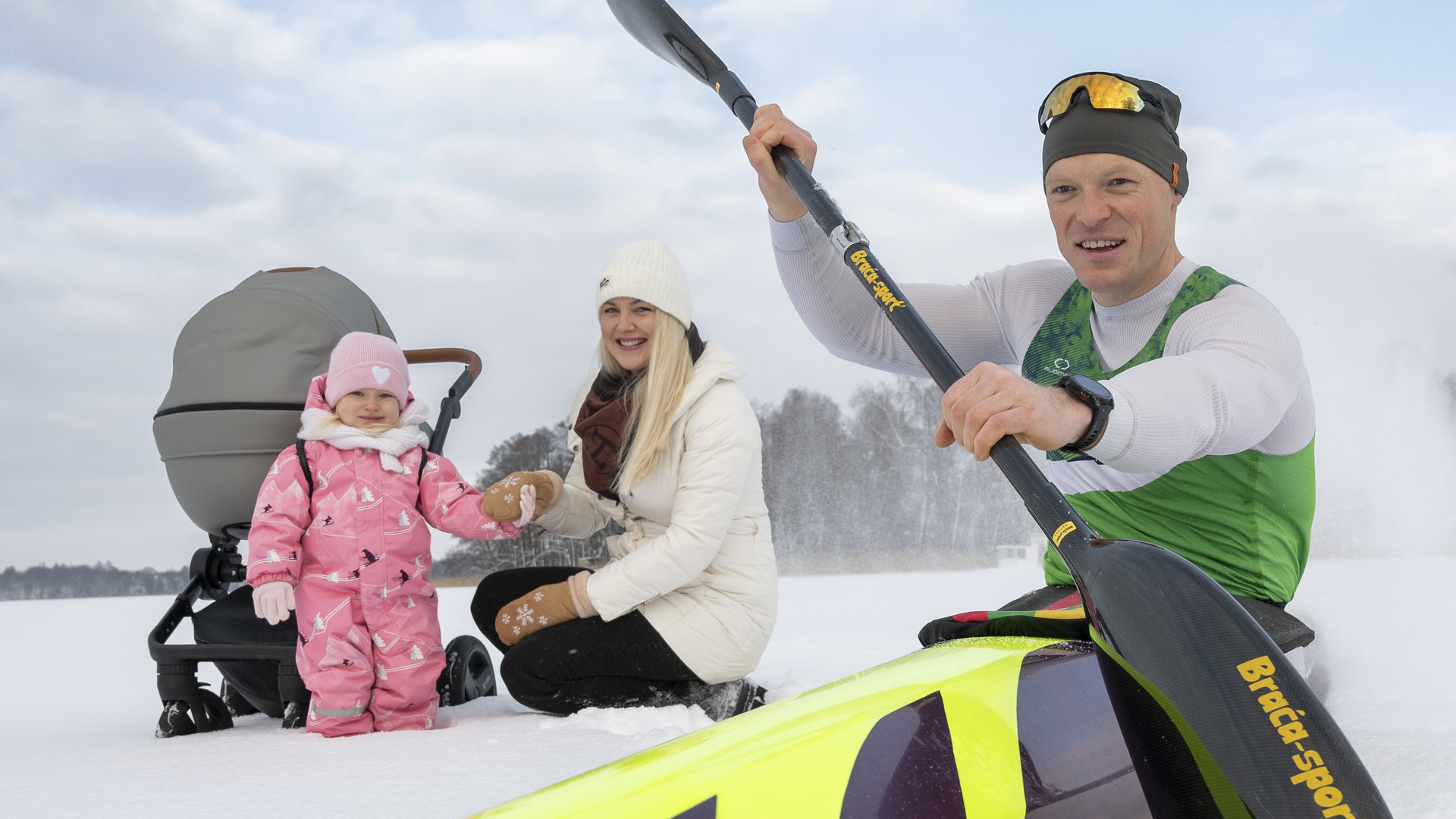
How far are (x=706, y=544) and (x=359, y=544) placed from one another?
800 millimetres

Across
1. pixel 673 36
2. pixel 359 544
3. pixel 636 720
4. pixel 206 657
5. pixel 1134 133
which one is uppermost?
pixel 673 36

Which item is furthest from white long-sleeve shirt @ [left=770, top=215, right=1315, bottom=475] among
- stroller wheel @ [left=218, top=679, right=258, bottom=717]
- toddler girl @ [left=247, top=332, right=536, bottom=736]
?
stroller wheel @ [left=218, top=679, right=258, bottom=717]

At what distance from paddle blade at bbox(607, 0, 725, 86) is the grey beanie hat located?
2.46 ft

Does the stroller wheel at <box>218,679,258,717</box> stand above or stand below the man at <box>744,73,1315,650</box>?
below

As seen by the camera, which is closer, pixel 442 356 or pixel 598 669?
pixel 598 669

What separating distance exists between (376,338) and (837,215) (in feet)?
4.56

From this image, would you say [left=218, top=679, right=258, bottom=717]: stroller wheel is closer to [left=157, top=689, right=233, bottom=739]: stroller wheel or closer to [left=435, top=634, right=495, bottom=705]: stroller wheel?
[left=157, top=689, right=233, bottom=739]: stroller wheel

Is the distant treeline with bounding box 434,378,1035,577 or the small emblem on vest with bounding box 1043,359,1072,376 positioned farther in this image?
the distant treeline with bounding box 434,378,1035,577

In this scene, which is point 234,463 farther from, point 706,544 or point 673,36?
point 673,36

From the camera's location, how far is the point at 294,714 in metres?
2.35

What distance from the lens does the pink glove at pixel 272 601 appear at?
7.08ft

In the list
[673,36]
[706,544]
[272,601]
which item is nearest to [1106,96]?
[673,36]

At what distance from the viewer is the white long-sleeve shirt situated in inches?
44.3

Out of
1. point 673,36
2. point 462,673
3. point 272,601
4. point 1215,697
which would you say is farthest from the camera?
point 462,673
